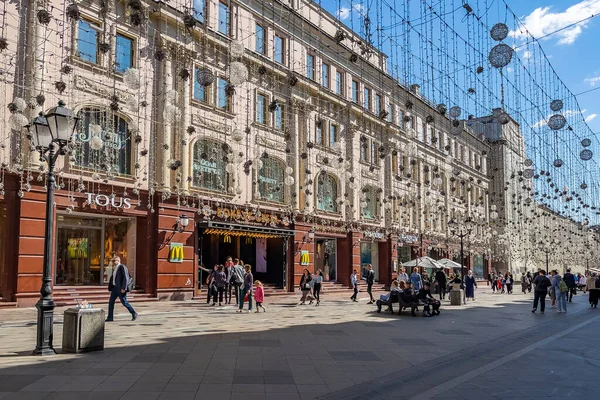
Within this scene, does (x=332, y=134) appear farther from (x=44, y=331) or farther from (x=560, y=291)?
(x=44, y=331)

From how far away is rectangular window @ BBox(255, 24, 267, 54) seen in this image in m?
26.4

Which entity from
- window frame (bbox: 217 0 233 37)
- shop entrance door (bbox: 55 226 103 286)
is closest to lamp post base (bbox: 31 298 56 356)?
shop entrance door (bbox: 55 226 103 286)

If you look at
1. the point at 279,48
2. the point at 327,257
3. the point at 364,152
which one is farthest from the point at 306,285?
the point at 364,152

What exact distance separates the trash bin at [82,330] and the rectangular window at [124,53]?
13383mm

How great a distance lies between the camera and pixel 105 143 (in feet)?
64.7

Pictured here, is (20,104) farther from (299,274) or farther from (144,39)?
(299,274)

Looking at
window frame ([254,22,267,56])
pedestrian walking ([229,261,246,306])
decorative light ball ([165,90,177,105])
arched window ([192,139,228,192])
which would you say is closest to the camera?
pedestrian walking ([229,261,246,306])

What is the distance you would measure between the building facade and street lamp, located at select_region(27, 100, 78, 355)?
4.89 metres

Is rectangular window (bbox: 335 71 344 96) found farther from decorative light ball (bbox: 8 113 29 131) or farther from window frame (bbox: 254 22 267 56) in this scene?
decorative light ball (bbox: 8 113 29 131)

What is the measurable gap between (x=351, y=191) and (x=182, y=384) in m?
26.8

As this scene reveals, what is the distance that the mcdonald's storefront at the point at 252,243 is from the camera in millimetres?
23797

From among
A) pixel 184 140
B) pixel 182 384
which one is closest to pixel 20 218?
pixel 184 140

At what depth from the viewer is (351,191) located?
33438 millimetres

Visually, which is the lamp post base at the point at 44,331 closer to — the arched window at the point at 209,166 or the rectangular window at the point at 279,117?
the arched window at the point at 209,166
